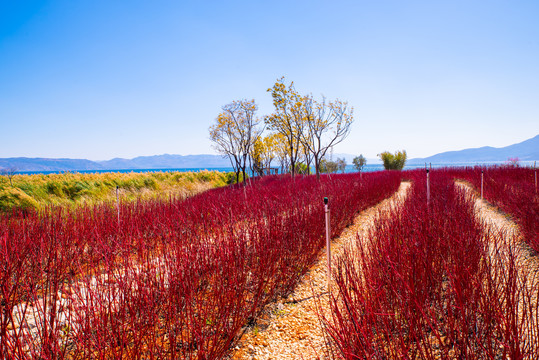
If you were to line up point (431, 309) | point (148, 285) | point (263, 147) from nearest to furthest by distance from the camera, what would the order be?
1. point (148, 285)
2. point (431, 309)
3. point (263, 147)

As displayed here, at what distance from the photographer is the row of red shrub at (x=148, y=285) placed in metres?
1.70

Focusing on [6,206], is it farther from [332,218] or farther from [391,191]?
[391,191]

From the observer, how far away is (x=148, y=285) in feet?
8.02

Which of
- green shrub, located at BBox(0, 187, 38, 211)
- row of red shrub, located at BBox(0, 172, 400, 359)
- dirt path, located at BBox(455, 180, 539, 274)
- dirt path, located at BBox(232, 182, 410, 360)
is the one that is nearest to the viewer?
row of red shrub, located at BBox(0, 172, 400, 359)

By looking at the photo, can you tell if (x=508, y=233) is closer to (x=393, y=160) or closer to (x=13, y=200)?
(x=13, y=200)

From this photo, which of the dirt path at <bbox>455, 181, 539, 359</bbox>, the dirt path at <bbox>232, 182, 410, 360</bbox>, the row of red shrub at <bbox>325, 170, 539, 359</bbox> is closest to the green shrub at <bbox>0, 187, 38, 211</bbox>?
the dirt path at <bbox>232, 182, 410, 360</bbox>

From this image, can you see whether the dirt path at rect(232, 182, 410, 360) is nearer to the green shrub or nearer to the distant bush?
the green shrub

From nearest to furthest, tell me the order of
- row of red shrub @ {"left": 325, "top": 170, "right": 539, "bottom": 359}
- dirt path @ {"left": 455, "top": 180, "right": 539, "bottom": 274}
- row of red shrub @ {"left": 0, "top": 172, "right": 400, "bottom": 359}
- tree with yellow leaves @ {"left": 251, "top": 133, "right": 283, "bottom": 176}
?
row of red shrub @ {"left": 325, "top": 170, "right": 539, "bottom": 359} → row of red shrub @ {"left": 0, "top": 172, "right": 400, "bottom": 359} → dirt path @ {"left": 455, "top": 180, "right": 539, "bottom": 274} → tree with yellow leaves @ {"left": 251, "top": 133, "right": 283, "bottom": 176}

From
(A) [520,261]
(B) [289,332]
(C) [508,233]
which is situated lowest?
(B) [289,332]

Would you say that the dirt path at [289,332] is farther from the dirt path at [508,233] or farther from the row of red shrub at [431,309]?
the dirt path at [508,233]

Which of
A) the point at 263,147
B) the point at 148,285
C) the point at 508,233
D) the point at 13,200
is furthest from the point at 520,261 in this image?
the point at 263,147

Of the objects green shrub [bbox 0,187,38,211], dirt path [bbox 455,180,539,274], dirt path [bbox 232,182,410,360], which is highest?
green shrub [bbox 0,187,38,211]

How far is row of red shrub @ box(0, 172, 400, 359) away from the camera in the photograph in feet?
5.56

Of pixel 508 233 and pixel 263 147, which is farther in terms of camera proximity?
pixel 263 147
